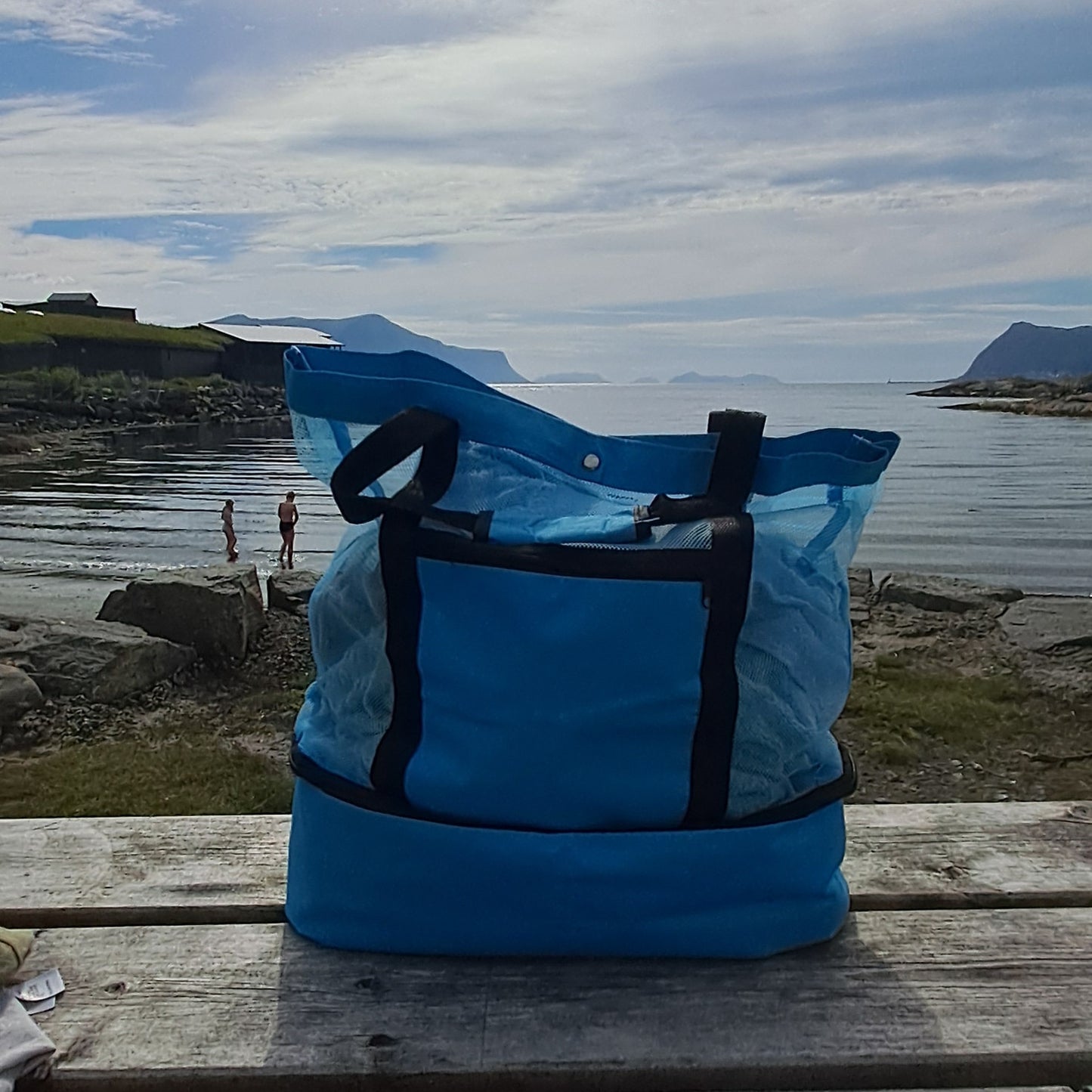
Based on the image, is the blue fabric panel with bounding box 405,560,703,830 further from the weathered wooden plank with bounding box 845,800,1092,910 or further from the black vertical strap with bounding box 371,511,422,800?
the weathered wooden plank with bounding box 845,800,1092,910

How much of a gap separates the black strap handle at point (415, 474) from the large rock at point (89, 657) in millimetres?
4950

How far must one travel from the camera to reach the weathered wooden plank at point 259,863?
170 centimetres

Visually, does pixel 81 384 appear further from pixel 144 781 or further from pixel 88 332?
pixel 144 781

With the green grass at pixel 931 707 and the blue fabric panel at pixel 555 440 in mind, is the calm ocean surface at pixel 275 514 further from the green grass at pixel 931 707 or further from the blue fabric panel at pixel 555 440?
the green grass at pixel 931 707

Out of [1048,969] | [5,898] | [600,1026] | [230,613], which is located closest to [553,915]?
[600,1026]

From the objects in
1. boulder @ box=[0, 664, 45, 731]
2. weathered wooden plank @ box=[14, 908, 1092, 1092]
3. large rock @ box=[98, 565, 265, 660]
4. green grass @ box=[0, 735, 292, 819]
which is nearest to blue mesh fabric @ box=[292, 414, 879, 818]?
weathered wooden plank @ box=[14, 908, 1092, 1092]

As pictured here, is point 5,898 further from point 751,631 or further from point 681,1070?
point 751,631

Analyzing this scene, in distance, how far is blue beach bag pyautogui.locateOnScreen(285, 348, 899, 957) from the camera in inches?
54.1

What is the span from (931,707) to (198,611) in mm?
4177

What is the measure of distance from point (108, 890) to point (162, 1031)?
420 mm

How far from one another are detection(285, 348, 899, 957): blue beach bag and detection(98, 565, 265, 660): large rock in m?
5.44

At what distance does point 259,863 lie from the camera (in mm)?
1836

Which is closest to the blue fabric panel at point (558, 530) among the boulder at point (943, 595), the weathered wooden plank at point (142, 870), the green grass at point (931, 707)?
the weathered wooden plank at point (142, 870)

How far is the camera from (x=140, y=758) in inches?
198
